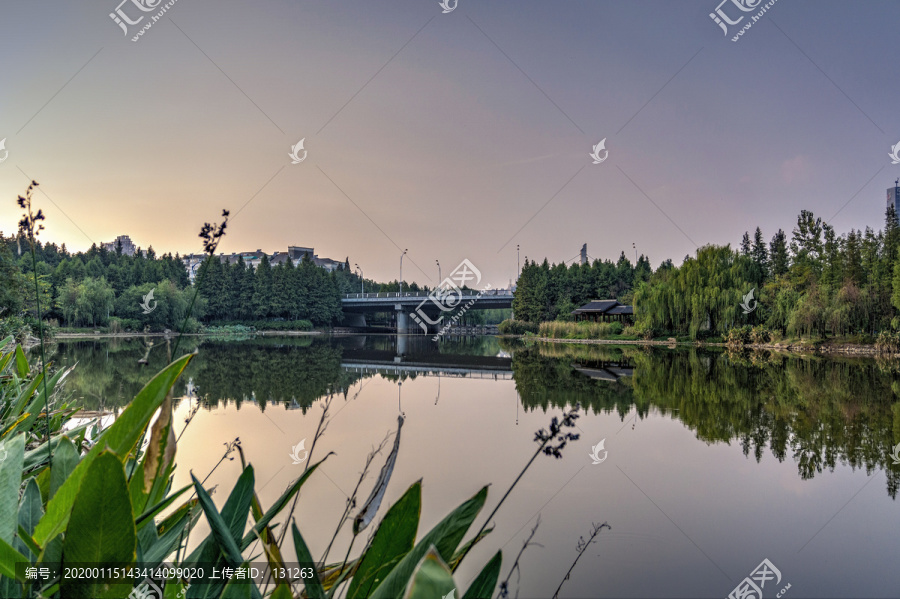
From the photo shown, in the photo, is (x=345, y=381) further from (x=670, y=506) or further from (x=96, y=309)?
(x=96, y=309)

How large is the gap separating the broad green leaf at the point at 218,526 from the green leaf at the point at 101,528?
8cm

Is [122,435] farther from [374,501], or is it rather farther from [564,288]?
[564,288]

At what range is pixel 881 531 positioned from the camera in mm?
3623

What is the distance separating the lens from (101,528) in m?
0.55

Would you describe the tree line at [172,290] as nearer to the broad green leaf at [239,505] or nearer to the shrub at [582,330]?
the shrub at [582,330]

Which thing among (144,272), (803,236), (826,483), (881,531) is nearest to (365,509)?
(881,531)

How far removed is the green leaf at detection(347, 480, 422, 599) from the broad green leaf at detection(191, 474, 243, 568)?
182mm

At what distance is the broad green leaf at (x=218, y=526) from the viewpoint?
0.63 meters

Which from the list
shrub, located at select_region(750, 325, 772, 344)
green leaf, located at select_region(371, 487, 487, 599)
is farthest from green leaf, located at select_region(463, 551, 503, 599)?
shrub, located at select_region(750, 325, 772, 344)

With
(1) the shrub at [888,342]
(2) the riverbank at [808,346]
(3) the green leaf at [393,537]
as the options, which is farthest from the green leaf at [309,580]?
(1) the shrub at [888,342]

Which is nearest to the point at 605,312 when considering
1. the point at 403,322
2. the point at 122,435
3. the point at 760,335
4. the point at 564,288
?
the point at 564,288

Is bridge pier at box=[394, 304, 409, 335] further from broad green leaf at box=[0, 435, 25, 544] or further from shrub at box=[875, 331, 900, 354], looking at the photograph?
broad green leaf at box=[0, 435, 25, 544]

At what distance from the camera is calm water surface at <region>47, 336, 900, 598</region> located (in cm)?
316

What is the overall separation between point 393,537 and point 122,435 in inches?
14.9
